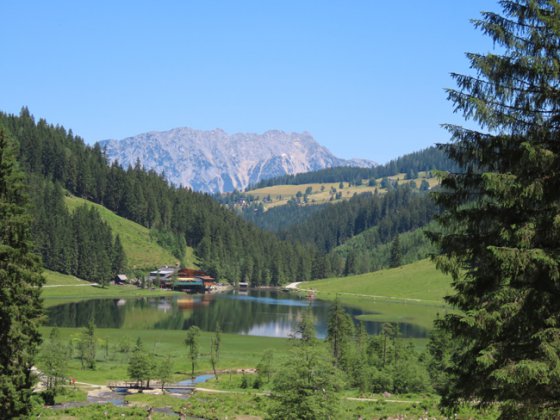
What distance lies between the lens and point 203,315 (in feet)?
511

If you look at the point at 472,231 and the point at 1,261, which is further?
the point at 1,261

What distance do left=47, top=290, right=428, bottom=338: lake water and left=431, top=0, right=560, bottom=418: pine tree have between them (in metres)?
96.5

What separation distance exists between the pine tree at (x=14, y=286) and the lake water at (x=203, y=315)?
79.7 m

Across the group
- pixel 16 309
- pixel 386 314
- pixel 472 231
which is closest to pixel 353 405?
pixel 16 309

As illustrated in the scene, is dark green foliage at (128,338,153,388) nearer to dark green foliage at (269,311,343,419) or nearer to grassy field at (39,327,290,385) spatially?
grassy field at (39,327,290,385)

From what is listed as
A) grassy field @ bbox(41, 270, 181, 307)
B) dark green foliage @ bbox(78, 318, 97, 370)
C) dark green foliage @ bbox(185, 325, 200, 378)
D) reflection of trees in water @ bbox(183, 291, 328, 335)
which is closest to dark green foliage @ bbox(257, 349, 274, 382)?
dark green foliage @ bbox(185, 325, 200, 378)

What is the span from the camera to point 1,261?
106ft

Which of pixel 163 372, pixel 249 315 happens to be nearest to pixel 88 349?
pixel 163 372

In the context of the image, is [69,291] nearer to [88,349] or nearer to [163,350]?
[163,350]

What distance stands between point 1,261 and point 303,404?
1837 cm

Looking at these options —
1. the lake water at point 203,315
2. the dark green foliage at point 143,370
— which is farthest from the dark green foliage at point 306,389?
the lake water at point 203,315

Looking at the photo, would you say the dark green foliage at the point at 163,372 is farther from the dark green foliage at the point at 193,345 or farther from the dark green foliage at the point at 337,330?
the dark green foliage at the point at 337,330

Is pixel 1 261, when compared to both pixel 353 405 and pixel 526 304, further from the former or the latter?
pixel 353 405

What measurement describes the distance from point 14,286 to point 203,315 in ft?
410
